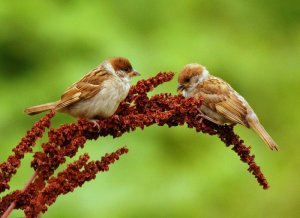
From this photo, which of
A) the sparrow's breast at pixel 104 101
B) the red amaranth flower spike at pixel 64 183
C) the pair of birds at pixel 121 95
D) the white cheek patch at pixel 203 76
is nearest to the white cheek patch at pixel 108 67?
the pair of birds at pixel 121 95

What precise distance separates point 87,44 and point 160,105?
2729mm

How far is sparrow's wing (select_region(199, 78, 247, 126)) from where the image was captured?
495 centimetres

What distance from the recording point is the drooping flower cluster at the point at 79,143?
2.92m

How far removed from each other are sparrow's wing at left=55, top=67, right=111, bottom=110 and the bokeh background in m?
0.92

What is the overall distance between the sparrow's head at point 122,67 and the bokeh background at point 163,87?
950mm

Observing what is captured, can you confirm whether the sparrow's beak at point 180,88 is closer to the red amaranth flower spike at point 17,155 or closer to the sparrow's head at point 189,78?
the sparrow's head at point 189,78

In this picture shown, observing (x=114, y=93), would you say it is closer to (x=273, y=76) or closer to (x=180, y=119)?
(x=180, y=119)

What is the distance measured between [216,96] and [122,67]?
897 mm

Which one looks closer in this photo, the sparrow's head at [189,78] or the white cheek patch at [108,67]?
the white cheek patch at [108,67]

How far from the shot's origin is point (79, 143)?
10.4ft

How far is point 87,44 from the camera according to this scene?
622 cm

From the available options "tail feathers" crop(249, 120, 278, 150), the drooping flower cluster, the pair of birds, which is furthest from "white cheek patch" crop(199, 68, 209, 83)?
the drooping flower cluster

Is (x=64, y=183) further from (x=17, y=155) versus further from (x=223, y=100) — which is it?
(x=223, y=100)

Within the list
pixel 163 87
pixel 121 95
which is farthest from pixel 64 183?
pixel 163 87
